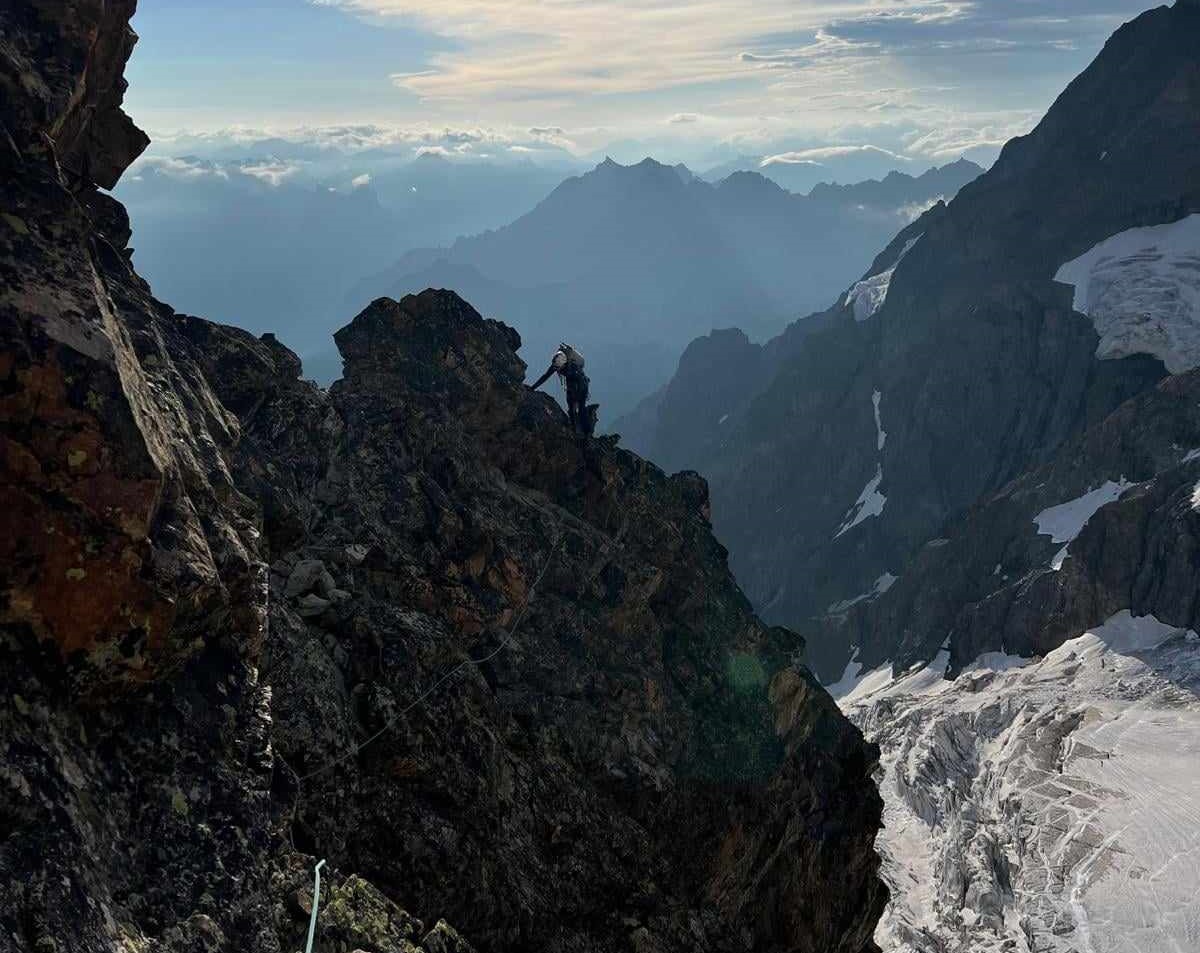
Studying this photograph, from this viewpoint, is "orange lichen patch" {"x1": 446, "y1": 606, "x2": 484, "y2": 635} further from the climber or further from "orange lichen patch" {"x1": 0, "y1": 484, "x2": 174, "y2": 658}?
the climber

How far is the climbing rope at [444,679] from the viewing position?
19.3m

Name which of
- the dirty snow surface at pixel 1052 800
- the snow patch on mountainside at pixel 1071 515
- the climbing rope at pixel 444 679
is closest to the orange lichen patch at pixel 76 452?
the climbing rope at pixel 444 679

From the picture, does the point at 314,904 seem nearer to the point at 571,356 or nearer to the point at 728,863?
the point at 728,863

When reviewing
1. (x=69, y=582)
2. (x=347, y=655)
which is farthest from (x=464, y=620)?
(x=69, y=582)

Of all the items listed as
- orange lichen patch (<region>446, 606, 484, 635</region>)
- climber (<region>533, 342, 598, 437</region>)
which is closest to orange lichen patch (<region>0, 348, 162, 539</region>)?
orange lichen patch (<region>446, 606, 484, 635</region>)

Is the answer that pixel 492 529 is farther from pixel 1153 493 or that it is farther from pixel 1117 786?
pixel 1153 493

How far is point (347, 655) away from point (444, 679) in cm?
244

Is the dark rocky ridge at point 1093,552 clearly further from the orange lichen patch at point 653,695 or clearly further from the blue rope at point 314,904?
the blue rope at point 314,904

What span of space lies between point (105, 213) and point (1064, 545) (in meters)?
181

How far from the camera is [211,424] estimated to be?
20.5 metres

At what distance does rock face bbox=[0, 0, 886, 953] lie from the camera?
13352 millimetres

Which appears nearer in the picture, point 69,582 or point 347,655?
point 69,582

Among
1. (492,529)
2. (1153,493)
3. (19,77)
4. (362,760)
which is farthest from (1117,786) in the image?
(19,77)

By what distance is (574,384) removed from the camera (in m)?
42.7
